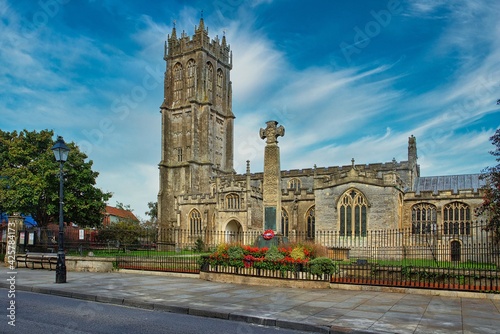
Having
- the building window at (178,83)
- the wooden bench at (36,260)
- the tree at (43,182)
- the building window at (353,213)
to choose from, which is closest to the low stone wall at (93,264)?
the wooden bench at (36,260)

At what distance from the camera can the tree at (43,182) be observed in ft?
107

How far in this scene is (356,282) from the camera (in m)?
14.6

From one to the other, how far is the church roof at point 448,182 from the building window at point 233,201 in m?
18.2

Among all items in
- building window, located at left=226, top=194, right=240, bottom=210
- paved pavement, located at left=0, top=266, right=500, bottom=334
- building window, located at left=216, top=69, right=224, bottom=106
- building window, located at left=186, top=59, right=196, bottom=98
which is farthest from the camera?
building window, located at left=216, top=69, right=224, bottom=106

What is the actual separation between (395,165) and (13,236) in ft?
125

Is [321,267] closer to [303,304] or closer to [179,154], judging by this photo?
[303,304]

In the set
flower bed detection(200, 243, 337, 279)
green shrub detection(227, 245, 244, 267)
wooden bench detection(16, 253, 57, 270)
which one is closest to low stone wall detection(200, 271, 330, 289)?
flower bed detection(200, 243, 337, 279)

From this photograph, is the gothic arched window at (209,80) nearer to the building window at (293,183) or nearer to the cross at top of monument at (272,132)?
the building window at (293,183)

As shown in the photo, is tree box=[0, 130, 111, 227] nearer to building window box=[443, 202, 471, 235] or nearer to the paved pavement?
the paved pavement

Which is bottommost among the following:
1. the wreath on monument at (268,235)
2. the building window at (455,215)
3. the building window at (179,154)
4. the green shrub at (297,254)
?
the green shrub at (297,254)

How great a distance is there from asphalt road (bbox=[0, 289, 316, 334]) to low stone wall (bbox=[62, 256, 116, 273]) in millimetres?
8609

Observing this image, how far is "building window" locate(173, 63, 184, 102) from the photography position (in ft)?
216

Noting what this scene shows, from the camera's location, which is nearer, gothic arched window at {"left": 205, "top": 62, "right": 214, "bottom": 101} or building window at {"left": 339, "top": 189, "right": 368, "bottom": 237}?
building window at {"left": 339, "top": 189, "right": 368, "bottom": 237}

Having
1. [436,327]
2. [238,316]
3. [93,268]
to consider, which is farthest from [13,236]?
[436,327]
